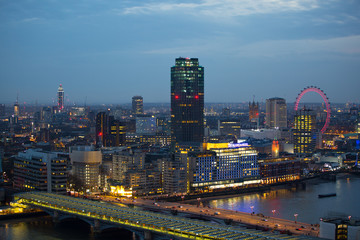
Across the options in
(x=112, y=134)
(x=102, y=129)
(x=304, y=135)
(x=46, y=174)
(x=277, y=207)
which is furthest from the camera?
(x=102, y=129)

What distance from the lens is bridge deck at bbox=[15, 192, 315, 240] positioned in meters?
19.0

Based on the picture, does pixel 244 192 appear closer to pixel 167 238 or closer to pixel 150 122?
pixel 167 238

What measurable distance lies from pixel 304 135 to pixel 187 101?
11832 millimetres

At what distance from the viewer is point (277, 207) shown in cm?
2914

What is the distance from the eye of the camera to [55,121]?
323ft

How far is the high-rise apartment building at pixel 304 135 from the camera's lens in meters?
55.7

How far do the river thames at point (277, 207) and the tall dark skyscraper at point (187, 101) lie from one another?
12.3 metres

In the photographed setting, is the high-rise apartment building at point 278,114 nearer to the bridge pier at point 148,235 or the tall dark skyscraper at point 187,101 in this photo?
the tall dark skyscraper at point 187,101

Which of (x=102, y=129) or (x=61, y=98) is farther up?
(x=61, y=98)

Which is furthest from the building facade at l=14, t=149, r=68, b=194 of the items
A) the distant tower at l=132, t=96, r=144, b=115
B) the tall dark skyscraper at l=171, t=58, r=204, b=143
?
the distant tower at l=132, t=96, r=144, b=115

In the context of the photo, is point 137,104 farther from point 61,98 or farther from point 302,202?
point 302,202

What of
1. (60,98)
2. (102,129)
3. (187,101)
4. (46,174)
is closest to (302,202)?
(46,174)

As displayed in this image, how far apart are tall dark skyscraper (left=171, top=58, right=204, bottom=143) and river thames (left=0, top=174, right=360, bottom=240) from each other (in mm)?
12304

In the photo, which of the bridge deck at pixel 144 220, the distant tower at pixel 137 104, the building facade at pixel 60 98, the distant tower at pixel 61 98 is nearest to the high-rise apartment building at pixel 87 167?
the bridge deck at pixel 144 220
